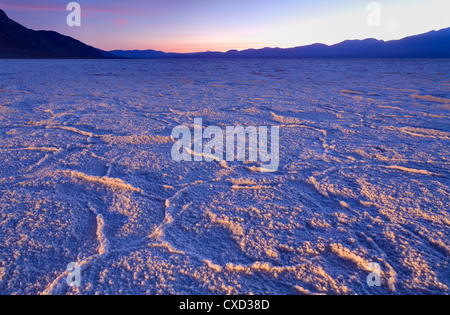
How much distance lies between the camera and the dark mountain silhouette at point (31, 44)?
102 feet

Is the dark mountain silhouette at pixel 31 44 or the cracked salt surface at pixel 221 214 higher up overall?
the dark mountain silhouette at pixel 31 44

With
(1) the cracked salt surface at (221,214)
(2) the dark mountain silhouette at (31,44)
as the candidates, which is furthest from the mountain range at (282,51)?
(1) the cracked salt surface at (221,214)

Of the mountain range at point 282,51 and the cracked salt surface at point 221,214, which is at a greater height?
the mountain range at point 282,51

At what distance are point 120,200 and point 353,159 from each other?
1.34 metres

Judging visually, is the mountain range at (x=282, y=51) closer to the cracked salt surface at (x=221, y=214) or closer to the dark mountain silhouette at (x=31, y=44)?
the dark mountain silhouette at (x=31, y=44)

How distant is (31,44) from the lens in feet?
137

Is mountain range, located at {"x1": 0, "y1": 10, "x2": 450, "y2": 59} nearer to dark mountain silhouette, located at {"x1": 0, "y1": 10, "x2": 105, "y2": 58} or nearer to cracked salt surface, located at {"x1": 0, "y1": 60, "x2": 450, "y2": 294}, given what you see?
dark mountain silhouette, located at {"x1": 0, "y1": 10, "x2": 105, "y2": 58}

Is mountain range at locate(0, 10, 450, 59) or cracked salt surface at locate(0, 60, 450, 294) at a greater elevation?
mountain range at locate(0, 10, 450, 59)

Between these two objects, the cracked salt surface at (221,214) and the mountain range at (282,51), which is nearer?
the cracked salt surface at (221,214)

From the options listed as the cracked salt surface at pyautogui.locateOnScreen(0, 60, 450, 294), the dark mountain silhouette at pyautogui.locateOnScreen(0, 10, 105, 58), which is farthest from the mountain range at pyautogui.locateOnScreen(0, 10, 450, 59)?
the cracked salt surface at pyautogui.locateOnScreen(0, 60, 450, 294)

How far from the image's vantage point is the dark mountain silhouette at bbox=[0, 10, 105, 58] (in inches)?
1219

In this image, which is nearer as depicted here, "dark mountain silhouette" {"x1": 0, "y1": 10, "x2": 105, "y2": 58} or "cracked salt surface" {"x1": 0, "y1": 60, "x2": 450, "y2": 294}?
"cracked salt surface" {"x1": 0, "y1": 60, "x2": 450, "y2": 294}
